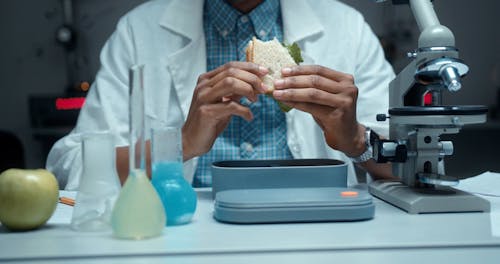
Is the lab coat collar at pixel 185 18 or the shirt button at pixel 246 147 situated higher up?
the lab coat collar at pixel 185 18

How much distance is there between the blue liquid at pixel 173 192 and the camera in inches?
32.6

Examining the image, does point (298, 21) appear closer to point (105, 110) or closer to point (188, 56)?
point (188, 56)

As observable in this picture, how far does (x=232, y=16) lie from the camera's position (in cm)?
162

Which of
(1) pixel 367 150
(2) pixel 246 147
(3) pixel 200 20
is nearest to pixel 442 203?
(1) pixel 367 150

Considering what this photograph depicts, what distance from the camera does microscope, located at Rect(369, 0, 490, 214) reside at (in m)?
0.89

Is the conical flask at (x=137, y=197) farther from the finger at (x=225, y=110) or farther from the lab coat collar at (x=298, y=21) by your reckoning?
the lab coat collar at (x=298, y=21)

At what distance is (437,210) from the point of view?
3.01ft

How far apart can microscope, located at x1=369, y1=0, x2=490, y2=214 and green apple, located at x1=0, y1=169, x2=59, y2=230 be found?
Result: 55 centimetres

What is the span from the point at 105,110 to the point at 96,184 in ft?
2.57

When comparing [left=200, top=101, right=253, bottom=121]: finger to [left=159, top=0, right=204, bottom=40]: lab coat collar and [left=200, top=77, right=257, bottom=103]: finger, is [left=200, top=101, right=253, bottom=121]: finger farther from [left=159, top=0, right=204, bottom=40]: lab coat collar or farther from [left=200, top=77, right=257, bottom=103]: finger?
[left=159, top=0, right=204, bottom=40]: lab coat collar

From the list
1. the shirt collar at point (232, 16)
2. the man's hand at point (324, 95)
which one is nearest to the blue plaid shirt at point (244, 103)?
the shirt collar at point (232, 16)

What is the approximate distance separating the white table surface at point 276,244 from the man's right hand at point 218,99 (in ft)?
1.17

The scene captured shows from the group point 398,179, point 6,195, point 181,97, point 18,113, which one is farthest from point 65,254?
point 18,113

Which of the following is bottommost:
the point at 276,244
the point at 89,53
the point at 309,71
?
the point at 276,244
